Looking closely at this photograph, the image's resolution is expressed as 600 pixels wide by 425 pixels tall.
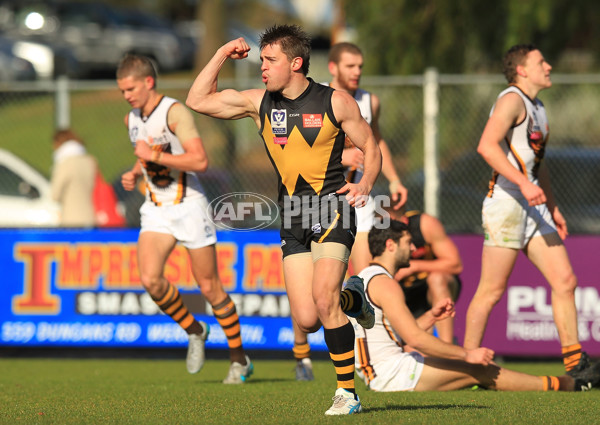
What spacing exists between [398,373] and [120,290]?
438 cm

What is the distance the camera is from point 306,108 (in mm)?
6547

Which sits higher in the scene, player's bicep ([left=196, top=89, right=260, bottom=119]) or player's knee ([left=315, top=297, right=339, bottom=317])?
player's bicep ([left=196, top=89, right=260, bottom=119])

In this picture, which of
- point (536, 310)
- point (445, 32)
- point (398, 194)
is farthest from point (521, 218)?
point (445, 32)

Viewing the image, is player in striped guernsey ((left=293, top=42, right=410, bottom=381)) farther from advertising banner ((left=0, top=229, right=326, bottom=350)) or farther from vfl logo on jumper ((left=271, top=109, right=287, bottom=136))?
advertising banner ((left=0, top=229, right=326, bottom=350))

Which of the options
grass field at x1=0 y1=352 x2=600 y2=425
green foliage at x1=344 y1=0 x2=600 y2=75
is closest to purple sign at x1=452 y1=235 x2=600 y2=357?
grass field at x1=0 y1=352 x2=600 y2=425

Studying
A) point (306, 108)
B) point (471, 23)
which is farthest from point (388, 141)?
point (306, 108)

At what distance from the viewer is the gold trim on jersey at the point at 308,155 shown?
258 inches

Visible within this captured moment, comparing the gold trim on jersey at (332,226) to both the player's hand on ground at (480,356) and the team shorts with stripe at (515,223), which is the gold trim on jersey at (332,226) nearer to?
the player's hand on ground at (480,356)

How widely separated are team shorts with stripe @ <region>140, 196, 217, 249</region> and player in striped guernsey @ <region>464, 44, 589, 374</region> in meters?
2.23

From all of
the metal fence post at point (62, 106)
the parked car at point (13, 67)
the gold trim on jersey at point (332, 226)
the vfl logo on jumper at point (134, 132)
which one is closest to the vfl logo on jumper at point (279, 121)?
the gold trim on jersey at point (332, 226)

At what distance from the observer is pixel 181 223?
8.37 metres

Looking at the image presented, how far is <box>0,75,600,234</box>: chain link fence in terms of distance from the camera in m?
12.2

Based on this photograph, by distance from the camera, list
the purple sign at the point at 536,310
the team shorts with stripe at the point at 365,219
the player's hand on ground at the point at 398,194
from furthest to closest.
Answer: the purple sign at the point at 536,310 → the player's hand on ground at the point at 398,194 → the team shorts with stripe at the point at 365,219

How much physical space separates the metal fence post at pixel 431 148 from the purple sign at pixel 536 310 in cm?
119
